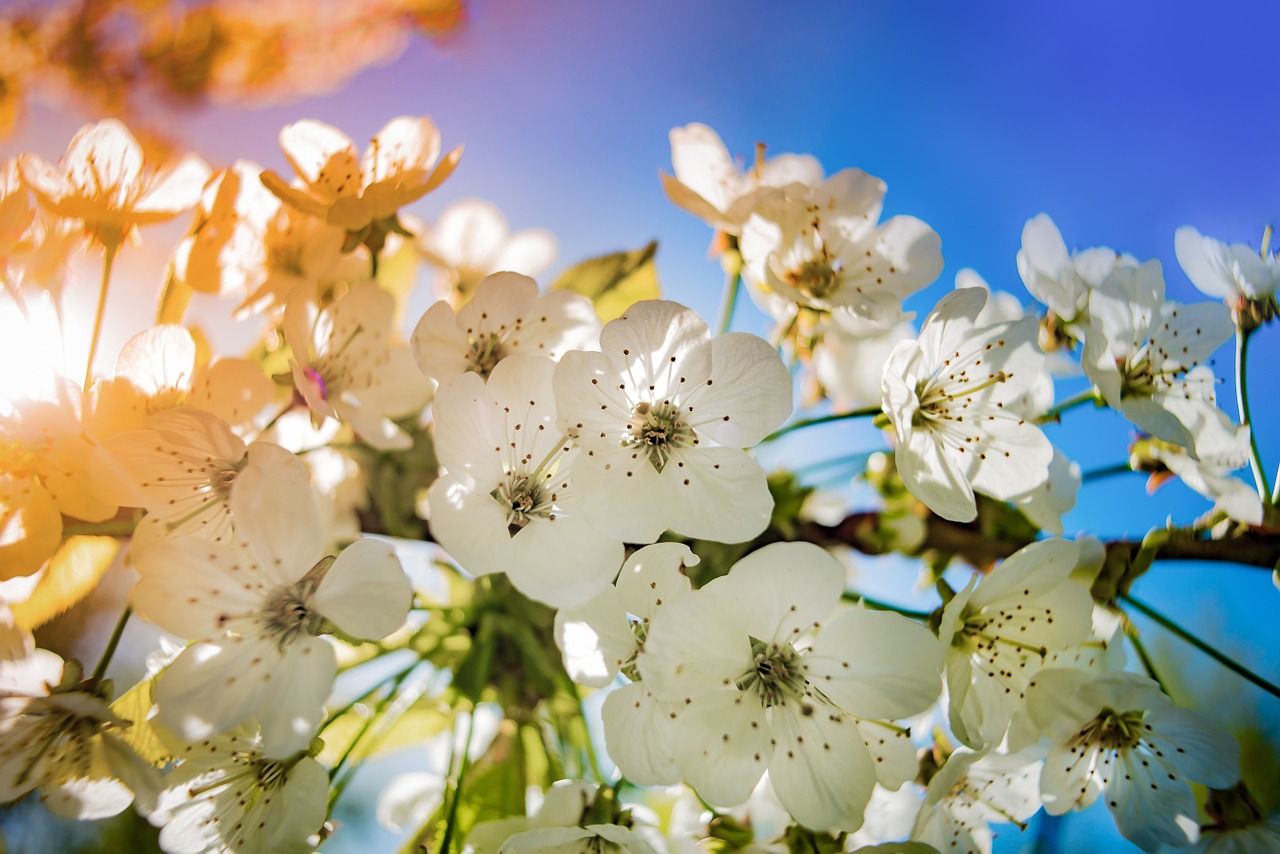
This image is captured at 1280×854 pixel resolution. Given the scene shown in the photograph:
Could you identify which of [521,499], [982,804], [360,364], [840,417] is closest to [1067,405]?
[840,417]

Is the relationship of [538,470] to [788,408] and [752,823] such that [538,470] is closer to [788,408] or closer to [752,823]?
[788,408]

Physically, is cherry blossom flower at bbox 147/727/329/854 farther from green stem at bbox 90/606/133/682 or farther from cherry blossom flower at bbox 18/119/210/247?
cherry blossom flower at bbox 18/119/210/247

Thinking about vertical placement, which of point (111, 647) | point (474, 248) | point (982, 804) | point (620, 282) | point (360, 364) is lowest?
point (982, 804)

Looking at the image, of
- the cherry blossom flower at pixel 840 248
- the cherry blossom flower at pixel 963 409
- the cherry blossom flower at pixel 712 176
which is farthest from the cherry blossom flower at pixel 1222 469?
the cherry blossom flower at pixel 712 176

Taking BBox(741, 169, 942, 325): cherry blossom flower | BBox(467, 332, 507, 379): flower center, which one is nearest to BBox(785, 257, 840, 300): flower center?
BBox(741, 169, 942, 325): cherry blossom flower

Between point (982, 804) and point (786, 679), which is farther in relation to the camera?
point (982, 804)

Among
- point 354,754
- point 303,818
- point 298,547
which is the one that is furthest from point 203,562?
point 354,754

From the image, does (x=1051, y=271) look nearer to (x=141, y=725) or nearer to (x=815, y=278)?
(x=815, y=278)
